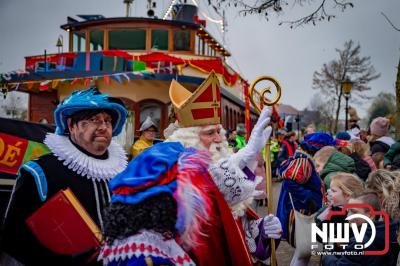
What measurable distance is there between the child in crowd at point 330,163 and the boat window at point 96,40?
16.2 m

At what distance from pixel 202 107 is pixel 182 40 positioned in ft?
57.0

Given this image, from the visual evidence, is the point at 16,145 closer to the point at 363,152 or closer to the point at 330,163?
the point at 330,163

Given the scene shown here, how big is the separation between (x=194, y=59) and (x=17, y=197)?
16694mm

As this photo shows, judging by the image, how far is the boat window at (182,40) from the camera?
20078 millimetres

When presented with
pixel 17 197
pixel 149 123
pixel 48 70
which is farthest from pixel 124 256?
pixel 48 70

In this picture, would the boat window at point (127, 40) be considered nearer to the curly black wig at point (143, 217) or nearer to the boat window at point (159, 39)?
the boat window at point (159, 39)

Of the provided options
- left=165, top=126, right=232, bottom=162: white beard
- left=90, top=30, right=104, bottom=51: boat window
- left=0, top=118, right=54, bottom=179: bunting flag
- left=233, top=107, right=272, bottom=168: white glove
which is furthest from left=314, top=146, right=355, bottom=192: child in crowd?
left=90, top=30, right=104, bottom=51: boat window

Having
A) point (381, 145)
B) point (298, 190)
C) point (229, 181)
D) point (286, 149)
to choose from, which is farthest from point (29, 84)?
point (229, 181)

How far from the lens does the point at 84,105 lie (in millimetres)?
3061

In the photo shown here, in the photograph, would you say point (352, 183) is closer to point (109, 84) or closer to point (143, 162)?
point (143, 162)

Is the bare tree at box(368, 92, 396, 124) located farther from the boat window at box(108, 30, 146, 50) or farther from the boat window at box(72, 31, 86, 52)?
the boat window at box(72, 31, 86, 52)

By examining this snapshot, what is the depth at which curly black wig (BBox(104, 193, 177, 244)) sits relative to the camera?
6.21 feet

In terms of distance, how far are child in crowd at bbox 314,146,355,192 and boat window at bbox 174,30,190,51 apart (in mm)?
15076

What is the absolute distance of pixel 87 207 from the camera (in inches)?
116
